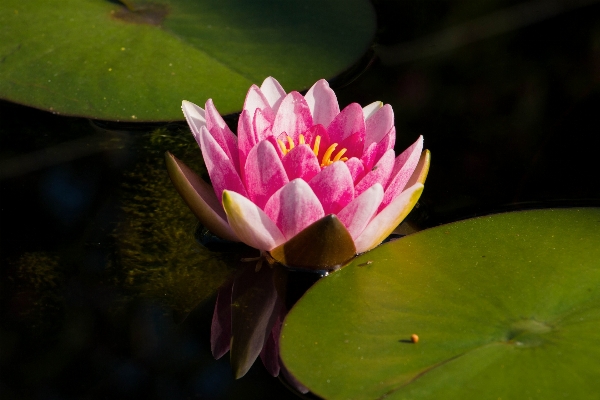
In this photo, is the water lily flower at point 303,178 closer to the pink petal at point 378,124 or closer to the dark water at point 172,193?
the pink petal at point 378,124

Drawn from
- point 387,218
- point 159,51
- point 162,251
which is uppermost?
point 387,218

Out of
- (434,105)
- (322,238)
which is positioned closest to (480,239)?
(322,238)

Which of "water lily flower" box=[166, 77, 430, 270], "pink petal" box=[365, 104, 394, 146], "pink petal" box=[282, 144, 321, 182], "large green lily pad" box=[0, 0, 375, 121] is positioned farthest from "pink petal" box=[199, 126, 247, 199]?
"large green lily pad" box=[0, 0, 375, 121]

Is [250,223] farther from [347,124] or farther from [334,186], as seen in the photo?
[347,124]

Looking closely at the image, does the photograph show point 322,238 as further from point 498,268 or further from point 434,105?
point 434,105

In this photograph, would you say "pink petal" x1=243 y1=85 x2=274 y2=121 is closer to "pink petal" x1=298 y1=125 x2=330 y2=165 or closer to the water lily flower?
the water lily flower

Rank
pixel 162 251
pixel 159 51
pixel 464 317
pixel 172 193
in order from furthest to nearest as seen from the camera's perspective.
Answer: pixel 159 51, pixel 172 193, pixel 162 251, pixel 464 317

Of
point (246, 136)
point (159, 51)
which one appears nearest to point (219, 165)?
point (246, 136)
